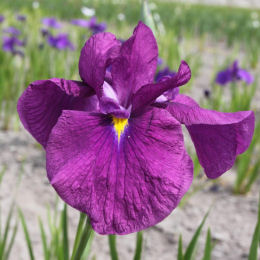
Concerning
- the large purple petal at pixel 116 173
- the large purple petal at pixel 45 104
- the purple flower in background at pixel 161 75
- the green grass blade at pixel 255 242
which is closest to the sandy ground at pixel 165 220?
the purple flower in background at pixel 161 75

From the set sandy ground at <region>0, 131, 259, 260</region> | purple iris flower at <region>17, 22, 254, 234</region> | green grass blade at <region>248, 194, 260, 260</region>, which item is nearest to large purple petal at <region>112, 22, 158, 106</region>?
purple iris flower at <region>17, 22, 254, 234</region>

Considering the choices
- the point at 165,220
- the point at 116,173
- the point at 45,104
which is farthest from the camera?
the point at 165,220

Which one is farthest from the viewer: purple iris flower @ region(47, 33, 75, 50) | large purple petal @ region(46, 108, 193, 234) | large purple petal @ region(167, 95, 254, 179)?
purple iris flower @ region(47, 33, 75, 50)

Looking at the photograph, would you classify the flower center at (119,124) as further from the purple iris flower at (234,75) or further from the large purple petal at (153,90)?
the purple iris flower at (234,75)

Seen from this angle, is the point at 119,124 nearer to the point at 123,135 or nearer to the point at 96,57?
the point at 123,135

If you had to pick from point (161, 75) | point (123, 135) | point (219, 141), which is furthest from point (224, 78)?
point (123, 135)

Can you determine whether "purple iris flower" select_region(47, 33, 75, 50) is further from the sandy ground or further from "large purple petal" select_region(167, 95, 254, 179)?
"large purple petal" select_region(167, 95, 254, 179)

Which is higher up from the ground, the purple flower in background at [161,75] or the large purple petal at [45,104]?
the purple flower in background at [161,75]
